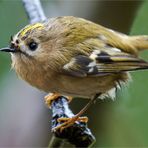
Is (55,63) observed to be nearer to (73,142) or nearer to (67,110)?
(67,110)

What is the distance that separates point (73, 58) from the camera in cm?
297

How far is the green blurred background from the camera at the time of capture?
3008mm

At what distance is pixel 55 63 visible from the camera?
9.59ft

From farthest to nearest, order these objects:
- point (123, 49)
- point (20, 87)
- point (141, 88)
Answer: point (141, 88) → point (20, 87) → point (123, 49)

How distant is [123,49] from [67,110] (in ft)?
1.48

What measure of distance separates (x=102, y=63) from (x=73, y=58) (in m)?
0.16

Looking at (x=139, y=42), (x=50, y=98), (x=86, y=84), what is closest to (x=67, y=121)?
(x=86, y=84)

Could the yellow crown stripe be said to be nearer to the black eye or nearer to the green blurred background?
the black eye

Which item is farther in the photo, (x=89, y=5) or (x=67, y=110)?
(x=89, y=5)

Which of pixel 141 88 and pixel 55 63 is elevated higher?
pixel 55 63

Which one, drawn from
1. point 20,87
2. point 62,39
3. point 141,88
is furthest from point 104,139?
point 62,39

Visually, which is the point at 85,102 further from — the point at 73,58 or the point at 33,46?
the point at 33,46

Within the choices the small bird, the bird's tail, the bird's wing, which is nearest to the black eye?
the small bird

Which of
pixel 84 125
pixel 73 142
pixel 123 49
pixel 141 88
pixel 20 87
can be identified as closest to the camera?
pixel 73 142
